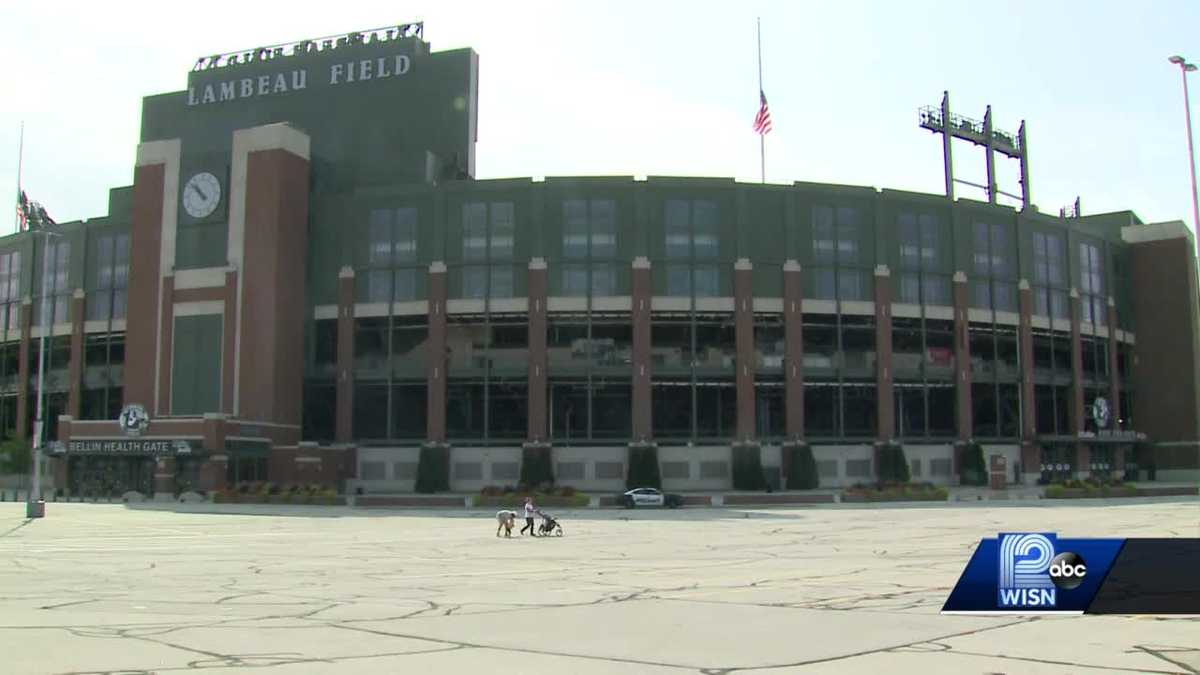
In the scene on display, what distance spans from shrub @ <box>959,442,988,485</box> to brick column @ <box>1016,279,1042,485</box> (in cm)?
613

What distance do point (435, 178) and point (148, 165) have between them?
2147 centimetres

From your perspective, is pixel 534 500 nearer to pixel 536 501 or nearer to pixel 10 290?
pixel 536 501

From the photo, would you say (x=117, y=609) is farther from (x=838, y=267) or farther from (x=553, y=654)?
(x=838, y=267)

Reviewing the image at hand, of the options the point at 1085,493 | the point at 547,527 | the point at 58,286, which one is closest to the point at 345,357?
the point at 58,286

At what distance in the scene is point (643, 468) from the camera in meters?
77.2

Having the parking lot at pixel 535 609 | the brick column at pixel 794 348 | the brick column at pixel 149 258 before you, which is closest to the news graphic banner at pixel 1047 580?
the parking lot at pixel 535 609

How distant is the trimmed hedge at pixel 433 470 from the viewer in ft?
258

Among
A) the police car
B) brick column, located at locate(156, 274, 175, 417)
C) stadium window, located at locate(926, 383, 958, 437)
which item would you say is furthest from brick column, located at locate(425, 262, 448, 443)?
stadium window, located at locate(926, 383, 958, 437)

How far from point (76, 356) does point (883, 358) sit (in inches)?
2493

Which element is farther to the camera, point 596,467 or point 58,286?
point 58,286

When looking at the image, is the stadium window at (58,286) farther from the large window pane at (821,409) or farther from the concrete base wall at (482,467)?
the large window pane at (821,409)

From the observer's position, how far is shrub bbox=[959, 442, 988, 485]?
83688 millimetres

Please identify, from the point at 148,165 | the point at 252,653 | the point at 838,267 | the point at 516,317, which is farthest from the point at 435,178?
the point at 252,653

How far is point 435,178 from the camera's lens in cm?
9038
